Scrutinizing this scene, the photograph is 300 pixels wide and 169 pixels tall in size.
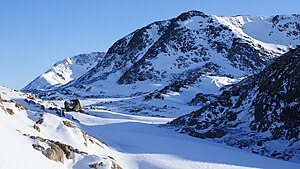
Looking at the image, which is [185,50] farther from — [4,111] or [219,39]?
[4,111]

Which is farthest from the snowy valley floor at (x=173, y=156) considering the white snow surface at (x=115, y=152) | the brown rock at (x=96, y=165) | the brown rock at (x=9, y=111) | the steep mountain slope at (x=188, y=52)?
the steep mountain slope at (x=188, y=52)

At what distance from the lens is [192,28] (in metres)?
119


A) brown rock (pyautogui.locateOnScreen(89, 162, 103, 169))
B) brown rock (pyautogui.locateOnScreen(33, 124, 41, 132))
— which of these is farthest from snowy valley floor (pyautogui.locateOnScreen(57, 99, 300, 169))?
brown rock (pyautogui.locateOnScreen(33, 124, 41, 132))

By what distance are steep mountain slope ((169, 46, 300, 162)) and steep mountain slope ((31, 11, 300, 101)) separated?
41.7m

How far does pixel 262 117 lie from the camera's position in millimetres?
25391

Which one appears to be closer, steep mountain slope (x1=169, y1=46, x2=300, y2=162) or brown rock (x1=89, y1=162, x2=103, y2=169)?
brown rock (x1=89, y1=162, x2=103, y2=169)

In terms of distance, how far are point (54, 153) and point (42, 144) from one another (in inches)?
24.8

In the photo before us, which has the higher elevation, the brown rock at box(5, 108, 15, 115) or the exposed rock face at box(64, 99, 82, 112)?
the brown rock at box(5, 108, 15, 115)

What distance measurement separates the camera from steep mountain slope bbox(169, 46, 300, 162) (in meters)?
22.1

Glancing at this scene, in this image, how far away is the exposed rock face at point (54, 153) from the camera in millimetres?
12078

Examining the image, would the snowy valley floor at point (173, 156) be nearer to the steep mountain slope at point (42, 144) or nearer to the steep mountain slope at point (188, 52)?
the steep mountain slope at point (42, 144)

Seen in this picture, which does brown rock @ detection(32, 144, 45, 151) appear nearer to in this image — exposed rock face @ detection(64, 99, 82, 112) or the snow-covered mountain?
the snow-covered mountain

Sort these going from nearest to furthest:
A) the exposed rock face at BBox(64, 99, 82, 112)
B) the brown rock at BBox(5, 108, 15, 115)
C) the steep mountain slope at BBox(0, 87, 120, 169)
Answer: the steep mountain slope at BBox(0, 87, 120, 169) → the brown rock at BBox(5, 108, 15, 115) → the exposed rock face at BBox(64, 99, 82, 112)

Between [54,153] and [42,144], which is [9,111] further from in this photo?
[54,153]
